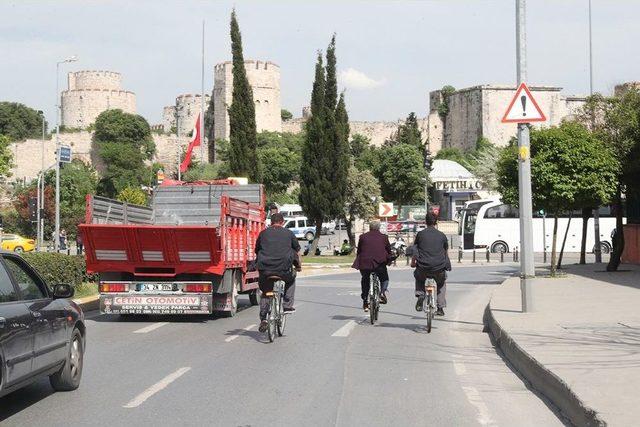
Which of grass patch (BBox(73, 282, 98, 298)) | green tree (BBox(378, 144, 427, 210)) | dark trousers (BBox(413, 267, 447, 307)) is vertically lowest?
grass patch (BBox(73, 282, 98, 298))

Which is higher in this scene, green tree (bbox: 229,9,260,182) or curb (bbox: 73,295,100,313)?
green tree (bbox: 229,9,260,182)

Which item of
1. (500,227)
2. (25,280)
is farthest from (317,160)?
(25,280)

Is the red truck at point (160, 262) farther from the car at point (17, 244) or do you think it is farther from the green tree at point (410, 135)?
the green tree at point (410, 135)

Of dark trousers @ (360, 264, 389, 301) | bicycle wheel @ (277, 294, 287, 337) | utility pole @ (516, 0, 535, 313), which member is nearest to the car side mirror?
bicycle wheel @ (277, 294, 287, 337)

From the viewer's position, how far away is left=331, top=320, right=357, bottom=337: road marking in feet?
47.2

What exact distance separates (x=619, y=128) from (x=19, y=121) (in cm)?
11959

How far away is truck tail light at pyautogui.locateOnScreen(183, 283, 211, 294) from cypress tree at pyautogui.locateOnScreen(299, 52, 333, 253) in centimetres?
3333

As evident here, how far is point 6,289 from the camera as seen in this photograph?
7.82 meters

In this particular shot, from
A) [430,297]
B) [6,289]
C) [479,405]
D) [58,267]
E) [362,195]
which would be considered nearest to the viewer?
[6,289]

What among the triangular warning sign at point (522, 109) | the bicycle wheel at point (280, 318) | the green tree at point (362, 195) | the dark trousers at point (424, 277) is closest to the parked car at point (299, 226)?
the green tree at point (362, 195)

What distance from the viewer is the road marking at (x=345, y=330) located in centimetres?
1438

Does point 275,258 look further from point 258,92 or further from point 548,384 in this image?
point 258,92

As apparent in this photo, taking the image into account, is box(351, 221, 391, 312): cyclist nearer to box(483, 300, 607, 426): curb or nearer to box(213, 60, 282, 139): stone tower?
box(483, 300, 607, 426): curb

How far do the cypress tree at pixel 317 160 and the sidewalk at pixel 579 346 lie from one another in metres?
28.8
